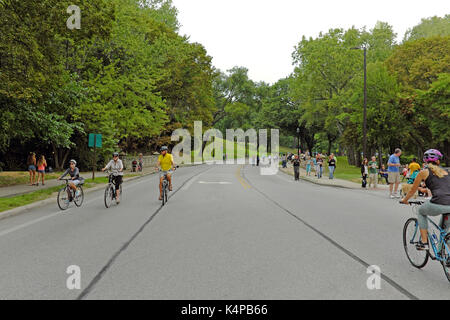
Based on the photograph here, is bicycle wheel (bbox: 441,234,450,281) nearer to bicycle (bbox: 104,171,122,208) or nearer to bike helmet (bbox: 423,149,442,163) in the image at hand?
bike helmet (bbox: 423,149,442,163)

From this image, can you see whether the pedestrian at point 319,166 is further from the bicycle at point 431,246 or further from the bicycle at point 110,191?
the bicycle at point 431,246

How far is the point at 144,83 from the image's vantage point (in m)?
29.5

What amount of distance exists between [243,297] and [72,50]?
23.9 metres

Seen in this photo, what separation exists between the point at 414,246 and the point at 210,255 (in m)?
3.02

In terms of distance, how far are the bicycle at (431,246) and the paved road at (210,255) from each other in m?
0.17

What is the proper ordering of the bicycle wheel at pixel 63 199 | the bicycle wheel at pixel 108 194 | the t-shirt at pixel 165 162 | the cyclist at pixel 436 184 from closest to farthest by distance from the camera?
the cyclist at pixel 436 184
the bicycle wheel at pixel 63 199
the bicycle wheel at pixel 108 194
the t-shirt at pixel 165 162

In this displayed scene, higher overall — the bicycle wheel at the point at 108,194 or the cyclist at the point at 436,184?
the cyclist at the point at 436,184

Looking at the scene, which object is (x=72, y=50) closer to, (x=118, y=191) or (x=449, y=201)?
(x=118, y=191)

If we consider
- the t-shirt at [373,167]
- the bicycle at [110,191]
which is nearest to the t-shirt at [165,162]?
the bicycle at [110,191]

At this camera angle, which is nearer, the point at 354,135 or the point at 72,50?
the point at 72,50

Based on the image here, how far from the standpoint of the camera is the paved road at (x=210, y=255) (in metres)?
4.20

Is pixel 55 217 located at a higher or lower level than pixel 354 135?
lower

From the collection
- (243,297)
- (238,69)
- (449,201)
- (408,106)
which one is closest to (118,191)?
(243,297)
